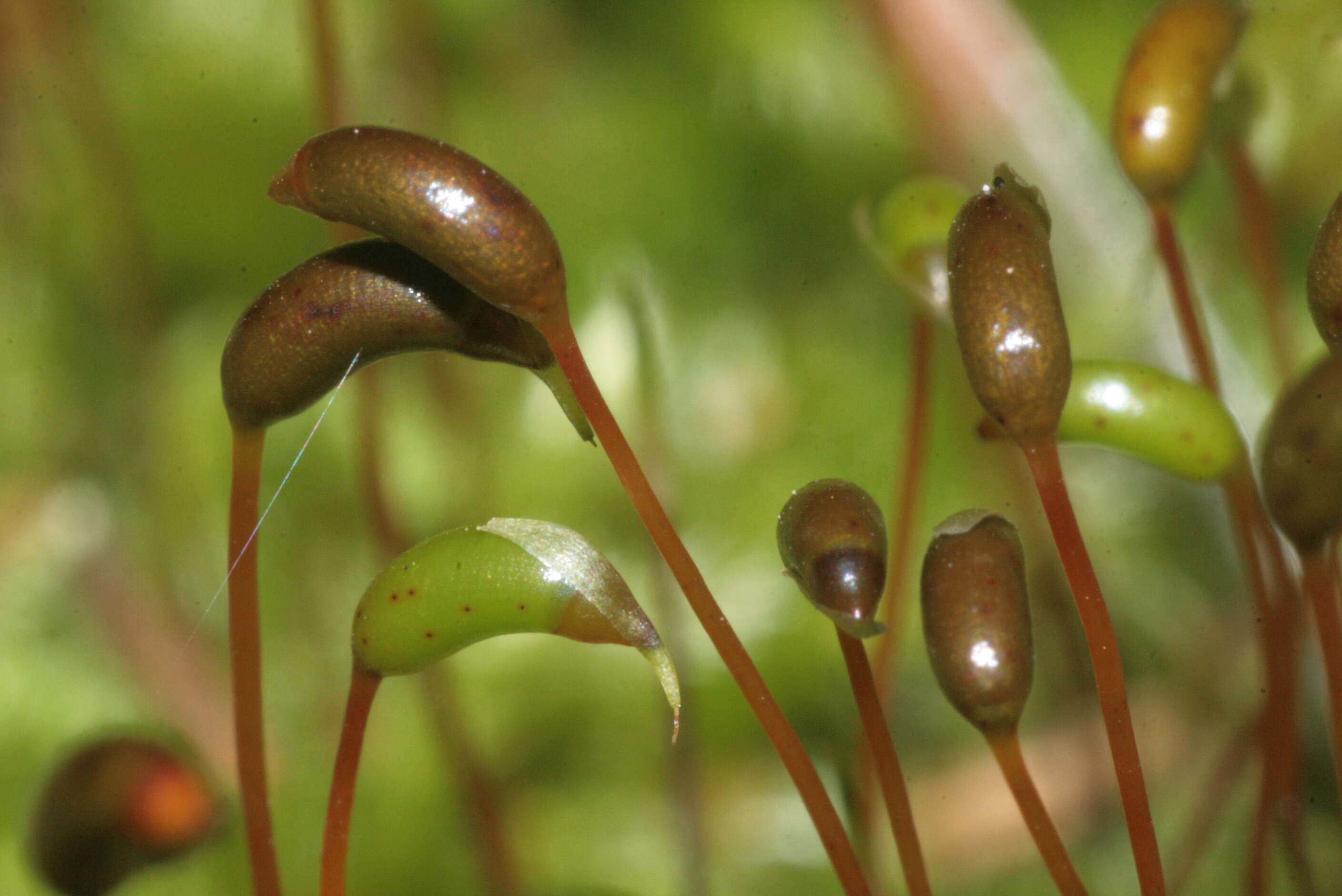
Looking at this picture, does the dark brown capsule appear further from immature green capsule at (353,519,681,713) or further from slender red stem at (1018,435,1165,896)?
slender red stem at (1018,435,1165,896)

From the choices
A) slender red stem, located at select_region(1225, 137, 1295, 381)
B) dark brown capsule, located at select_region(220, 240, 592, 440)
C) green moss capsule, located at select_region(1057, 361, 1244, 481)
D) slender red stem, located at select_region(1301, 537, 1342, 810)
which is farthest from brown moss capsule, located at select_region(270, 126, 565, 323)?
slender red stem, located at select_region(1225, 137, 1295, 381)

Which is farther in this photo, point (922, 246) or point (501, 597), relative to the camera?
point (922, 246)

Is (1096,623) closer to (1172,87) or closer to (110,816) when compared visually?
(1172,87)

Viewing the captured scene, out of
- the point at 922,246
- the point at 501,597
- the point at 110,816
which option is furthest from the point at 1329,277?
the point at 110,816

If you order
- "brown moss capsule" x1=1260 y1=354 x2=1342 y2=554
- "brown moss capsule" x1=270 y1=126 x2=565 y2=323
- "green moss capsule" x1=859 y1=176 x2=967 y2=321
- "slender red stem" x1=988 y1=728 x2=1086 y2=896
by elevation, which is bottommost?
"slender red stem" x1=988 y1=728 x2=1086 y2=896

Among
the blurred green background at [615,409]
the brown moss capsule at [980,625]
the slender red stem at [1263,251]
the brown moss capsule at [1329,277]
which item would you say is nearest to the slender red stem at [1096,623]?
the brown moss capsule at [980,625]

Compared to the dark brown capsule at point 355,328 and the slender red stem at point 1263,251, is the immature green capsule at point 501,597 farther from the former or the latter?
the slender red stem at point 1263,251
